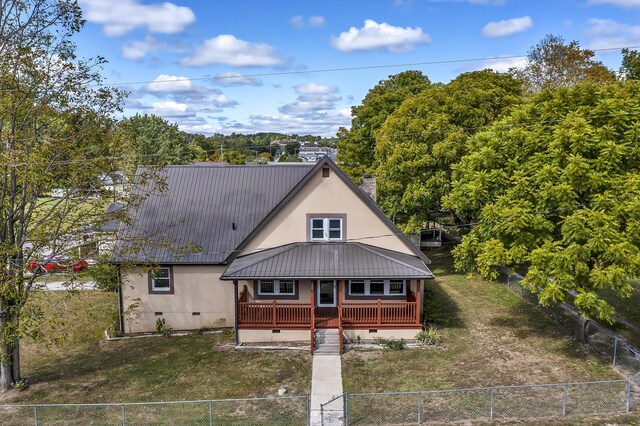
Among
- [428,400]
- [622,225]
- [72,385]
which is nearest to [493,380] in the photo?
[428,400]

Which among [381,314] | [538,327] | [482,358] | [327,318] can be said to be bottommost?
[482,358]

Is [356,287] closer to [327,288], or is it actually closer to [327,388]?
[327,288]

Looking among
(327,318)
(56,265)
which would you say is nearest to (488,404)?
(327,318)

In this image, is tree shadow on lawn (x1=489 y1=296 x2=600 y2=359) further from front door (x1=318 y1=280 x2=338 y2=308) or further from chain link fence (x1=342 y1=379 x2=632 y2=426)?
front door (x1=318 y1=280 x2=338 y2=308)

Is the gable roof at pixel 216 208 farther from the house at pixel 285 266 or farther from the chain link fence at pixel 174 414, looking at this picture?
the chain link fence at pixel 174 414

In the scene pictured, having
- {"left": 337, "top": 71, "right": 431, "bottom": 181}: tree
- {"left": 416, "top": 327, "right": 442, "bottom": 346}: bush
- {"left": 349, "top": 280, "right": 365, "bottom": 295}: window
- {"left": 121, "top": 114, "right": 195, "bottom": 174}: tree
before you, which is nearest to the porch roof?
{"left": 349, "top": 280, "right": 365, "bottom": 295}: window
